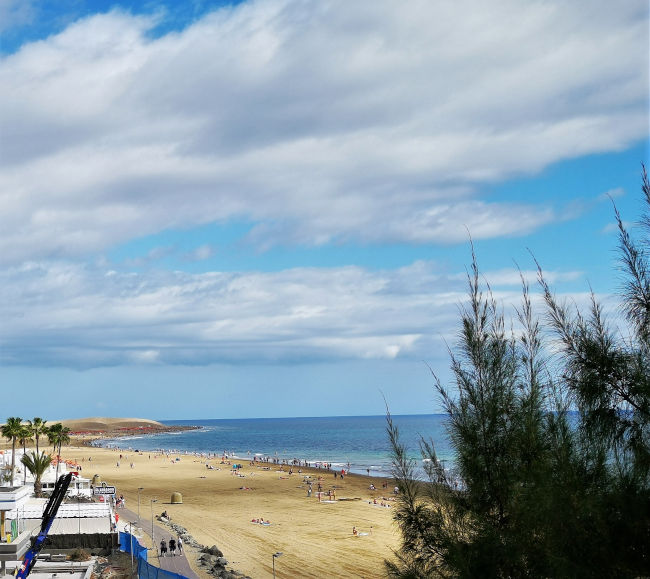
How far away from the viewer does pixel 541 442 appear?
8180 mm

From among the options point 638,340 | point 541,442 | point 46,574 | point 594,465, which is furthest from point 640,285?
point 46,574

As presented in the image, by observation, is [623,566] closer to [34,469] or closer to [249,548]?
[249,548]

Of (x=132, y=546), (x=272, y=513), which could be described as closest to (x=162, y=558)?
(x=132, y=546)

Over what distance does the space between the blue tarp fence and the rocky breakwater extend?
3360 mm

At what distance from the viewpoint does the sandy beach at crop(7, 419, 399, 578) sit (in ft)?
107

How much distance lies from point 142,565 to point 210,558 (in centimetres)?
847

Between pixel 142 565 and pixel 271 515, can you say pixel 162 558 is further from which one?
pixel 271 515

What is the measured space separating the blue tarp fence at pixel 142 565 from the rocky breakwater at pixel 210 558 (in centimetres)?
336

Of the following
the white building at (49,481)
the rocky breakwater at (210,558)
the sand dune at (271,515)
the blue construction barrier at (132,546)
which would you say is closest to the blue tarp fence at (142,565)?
the blue construction barrier at (132,546)

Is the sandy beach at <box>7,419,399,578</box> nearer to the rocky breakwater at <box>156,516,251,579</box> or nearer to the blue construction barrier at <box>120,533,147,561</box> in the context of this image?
the rocky breakwater at <box>156,516,251,579</box>

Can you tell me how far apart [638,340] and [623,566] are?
2.05 meters

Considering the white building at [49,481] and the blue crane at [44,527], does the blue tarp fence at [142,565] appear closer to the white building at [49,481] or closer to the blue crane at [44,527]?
the blue crane at [44,527]

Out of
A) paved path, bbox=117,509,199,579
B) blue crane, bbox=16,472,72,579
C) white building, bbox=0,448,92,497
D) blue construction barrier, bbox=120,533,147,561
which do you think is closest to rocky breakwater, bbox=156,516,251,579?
paved path, bbox=117,509,199,579

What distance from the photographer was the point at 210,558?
3109 cm
